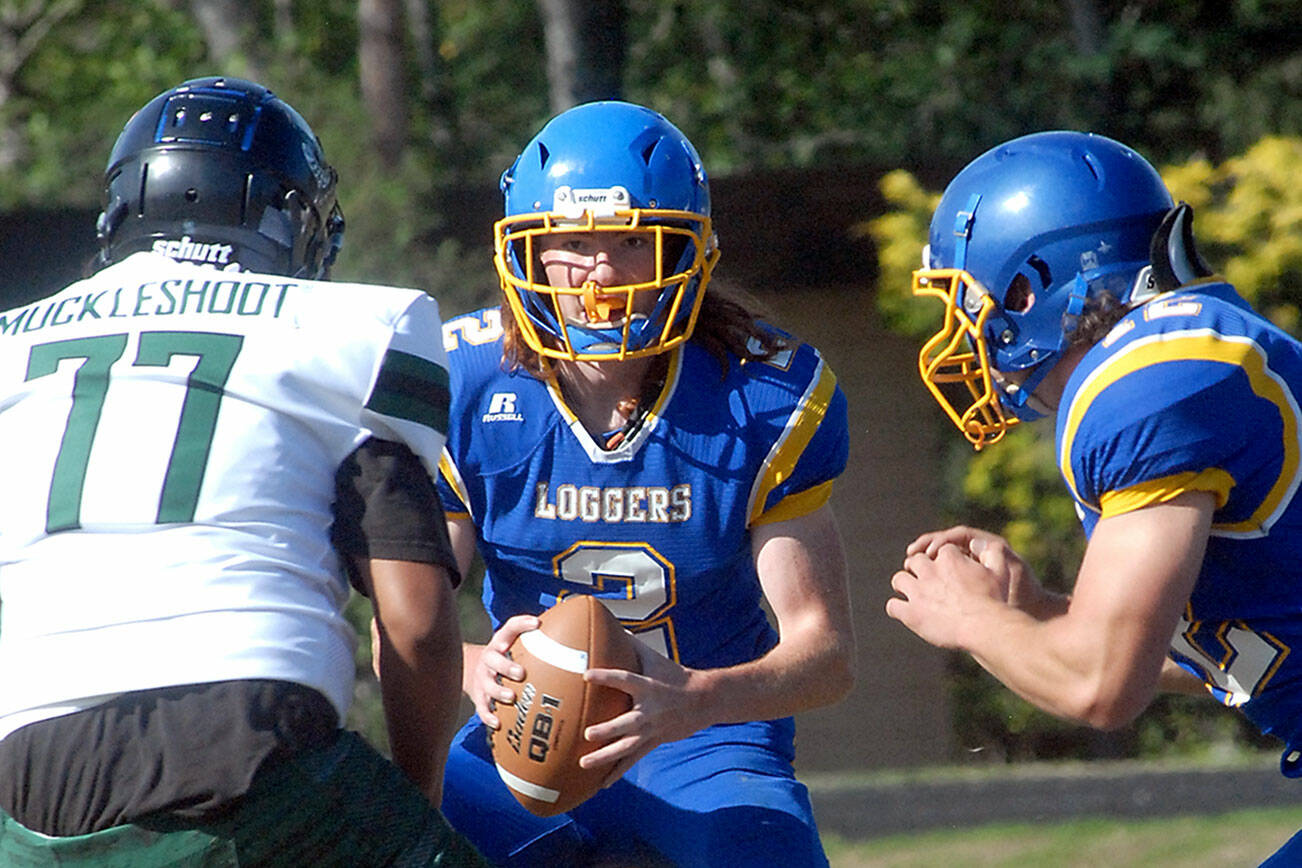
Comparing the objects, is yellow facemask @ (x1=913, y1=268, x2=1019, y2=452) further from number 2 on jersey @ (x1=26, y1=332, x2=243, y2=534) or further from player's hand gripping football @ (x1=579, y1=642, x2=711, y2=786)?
number 2 on jersey @ (x1=26, y1=332, x2=243, y2=534)

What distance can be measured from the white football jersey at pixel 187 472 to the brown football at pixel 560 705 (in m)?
0.44

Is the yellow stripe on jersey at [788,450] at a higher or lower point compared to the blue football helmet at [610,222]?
lower

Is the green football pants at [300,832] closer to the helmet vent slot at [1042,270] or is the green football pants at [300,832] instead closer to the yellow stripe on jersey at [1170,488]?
the yellow stripe on jersey at [1170,488]

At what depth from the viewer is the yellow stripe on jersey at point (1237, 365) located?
2537 mm

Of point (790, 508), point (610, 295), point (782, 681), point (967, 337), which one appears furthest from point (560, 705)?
point (967, 337)

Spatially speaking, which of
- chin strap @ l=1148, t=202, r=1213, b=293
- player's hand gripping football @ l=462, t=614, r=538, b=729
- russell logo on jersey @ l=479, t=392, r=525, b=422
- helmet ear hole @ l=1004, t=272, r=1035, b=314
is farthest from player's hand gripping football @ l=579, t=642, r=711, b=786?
chin strap @ l=1148, t=202, r=1213, b=293

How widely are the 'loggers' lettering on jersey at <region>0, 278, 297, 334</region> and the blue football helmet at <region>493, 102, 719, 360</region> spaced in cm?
92

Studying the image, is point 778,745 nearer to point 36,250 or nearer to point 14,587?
point 14,587

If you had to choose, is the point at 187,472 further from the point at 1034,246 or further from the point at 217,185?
the point at 1034,246

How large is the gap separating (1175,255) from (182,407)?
1677mm

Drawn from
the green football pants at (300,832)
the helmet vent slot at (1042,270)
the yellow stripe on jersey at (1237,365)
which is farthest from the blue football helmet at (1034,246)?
the green football pants at (300,832)

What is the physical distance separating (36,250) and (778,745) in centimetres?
600

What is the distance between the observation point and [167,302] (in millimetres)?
2404

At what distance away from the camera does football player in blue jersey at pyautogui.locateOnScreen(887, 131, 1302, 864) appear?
8.17ft
